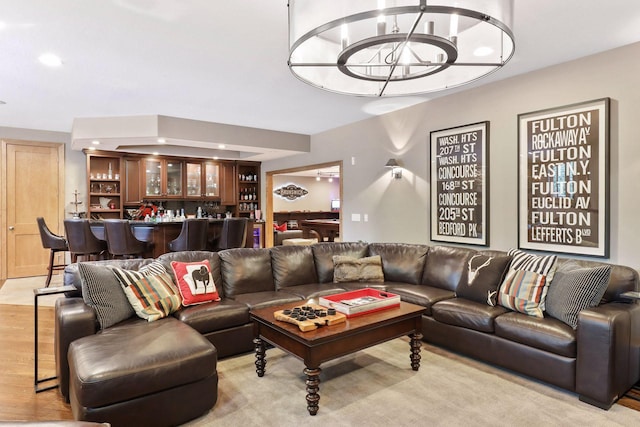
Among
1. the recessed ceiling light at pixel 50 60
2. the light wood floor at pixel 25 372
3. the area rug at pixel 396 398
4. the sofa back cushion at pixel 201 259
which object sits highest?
Answer: the recessed ceiling light at pixel 50 60

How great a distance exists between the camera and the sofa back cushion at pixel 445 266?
3760 millimetres

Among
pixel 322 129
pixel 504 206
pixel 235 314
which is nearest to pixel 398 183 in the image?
pixel 504 206

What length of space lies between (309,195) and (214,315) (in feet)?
31.7

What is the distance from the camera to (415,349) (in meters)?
2.92

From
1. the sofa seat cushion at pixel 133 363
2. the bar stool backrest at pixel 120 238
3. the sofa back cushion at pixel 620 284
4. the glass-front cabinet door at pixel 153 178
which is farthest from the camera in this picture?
the glass-front cabinet door at pixel 153 178

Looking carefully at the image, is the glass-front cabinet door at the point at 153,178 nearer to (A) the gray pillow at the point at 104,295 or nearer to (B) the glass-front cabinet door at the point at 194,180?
(B) the glass-front cabinet door at the point at 194,180

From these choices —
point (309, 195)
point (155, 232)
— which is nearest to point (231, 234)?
point (155, 232)

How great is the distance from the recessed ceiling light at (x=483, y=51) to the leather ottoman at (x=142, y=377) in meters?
2.42

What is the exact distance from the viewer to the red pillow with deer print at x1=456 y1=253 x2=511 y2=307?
10.7 feet

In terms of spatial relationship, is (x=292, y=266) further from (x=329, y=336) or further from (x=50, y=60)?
(x=50, y=60)

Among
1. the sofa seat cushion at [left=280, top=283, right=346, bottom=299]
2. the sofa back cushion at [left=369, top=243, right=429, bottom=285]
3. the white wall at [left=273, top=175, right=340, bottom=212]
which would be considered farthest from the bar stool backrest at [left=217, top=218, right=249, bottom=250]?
the white wall at [left=273, top=175, right=340, bottom=212]

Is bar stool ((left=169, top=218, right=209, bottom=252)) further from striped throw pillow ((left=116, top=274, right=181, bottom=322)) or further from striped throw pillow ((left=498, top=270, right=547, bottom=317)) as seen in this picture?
striped throw pillow ((left=498, top=270, right=547, bottom=317))

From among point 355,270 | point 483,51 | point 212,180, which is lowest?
point 355,270

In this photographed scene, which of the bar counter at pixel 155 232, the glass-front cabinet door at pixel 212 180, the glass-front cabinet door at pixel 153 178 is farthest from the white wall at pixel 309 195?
the bar counter at pixel 155 232
